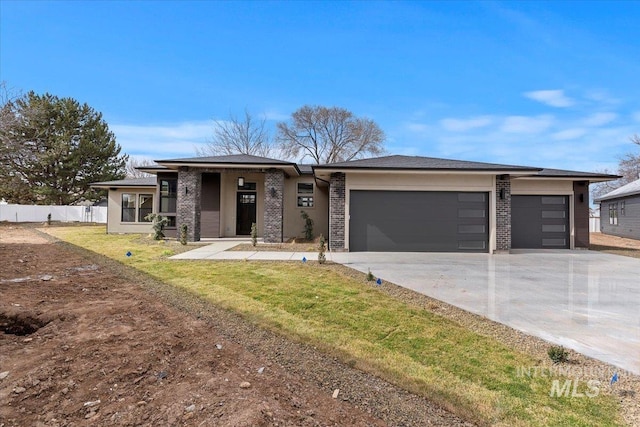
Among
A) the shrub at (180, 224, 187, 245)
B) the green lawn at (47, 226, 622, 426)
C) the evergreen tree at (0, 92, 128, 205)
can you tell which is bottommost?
the green lawn at (47, 226, 622, 426)

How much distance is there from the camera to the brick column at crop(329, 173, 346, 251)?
11.0 metres

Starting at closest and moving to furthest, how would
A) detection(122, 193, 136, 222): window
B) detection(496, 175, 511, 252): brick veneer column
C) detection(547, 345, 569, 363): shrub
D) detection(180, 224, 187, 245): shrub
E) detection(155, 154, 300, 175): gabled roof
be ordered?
1. detection(547, 345, 569, 363): shrub
2. detection(496, 175, 511, 252): brick veneer column
3. detection(180, 224, 187, 245): shrub
4. detection(155, 154, 300, 175): gabled roof
5. detection(122, 193, 136, 222): window

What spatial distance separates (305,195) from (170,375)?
13349mm

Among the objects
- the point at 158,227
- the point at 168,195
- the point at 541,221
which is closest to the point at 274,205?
the point at 158,227

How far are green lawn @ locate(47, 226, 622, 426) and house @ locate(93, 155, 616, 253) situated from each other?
4.57 metres

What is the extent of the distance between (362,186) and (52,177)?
1210 inches

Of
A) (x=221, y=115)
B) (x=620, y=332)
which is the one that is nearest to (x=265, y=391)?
(x=620, y=332)

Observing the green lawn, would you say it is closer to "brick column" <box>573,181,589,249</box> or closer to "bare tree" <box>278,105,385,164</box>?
"brick column" <box>573,181,589,249</box>

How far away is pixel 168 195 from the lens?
1556 centimetres

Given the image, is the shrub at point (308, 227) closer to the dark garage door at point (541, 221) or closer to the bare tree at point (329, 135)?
the dark garage door at point (541, 221)

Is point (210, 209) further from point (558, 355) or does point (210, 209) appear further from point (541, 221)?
point (541, 221)

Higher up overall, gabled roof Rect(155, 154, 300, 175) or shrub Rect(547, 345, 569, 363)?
gabled roof Rect(155, 154, 300, 175)

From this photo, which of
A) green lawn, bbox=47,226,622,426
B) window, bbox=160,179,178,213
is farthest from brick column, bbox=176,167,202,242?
green lawn, bbox=47,226,622,426

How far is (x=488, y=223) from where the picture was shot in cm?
1111
